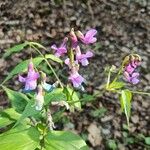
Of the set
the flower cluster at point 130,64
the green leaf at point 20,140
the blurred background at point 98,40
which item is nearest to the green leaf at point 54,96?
the green leaf at point 20,140

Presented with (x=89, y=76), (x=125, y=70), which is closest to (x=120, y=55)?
(x=89, y=76)

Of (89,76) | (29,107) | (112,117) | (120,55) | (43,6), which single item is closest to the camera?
(29,107)

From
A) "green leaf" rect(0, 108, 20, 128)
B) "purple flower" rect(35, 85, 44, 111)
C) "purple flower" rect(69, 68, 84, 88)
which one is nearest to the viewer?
Answer: "purple flower" rect(35, 85, 44, 111)

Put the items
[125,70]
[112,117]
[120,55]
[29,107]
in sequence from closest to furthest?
[29,107], [125,70], [112,117], [120,55]

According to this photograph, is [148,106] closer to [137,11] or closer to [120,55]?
[120,55]

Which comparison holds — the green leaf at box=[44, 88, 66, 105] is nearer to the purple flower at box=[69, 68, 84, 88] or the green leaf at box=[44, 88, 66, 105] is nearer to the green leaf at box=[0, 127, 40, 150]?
the purple flower at box=[69, 68, 84, 88]

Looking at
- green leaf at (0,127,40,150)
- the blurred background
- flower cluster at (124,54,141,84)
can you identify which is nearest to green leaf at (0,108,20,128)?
green leaf at (0,127,40,150)
